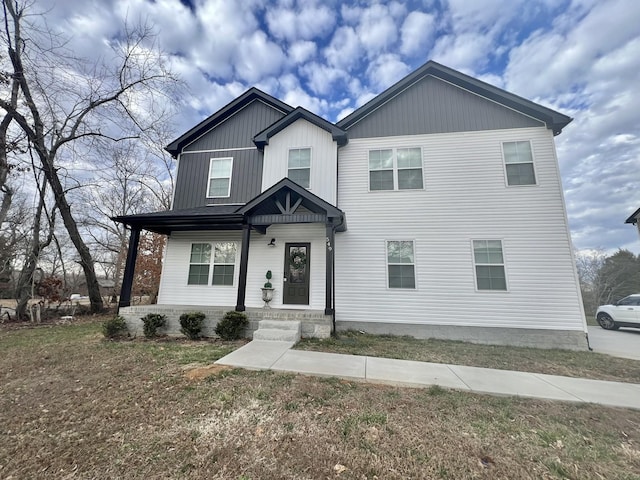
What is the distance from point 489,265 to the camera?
7672mm

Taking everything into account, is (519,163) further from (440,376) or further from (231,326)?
(231,326)

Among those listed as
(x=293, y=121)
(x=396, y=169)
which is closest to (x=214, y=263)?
(x=293, y=121)

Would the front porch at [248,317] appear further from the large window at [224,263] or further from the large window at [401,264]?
the large window at [401,264]

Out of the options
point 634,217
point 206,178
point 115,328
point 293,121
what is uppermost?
point 293,121

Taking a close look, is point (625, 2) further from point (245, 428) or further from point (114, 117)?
point (114, 117)

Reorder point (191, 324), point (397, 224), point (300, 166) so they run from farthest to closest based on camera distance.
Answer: point (300, 166) → point (397, 224) → point (191, 324)

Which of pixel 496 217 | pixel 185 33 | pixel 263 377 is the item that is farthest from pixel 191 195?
pixel 496 217

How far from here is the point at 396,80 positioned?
29.5 ft

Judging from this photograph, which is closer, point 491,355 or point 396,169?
point 491,355

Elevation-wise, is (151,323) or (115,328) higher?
(151,323)

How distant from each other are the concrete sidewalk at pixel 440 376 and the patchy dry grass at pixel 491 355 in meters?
0.44

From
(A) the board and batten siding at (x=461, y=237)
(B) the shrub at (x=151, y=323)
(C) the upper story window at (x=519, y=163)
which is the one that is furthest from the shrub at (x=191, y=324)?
(C) the upper story window at (x=519, y=163)

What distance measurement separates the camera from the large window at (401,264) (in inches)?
316

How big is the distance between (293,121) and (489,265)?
8.31m
